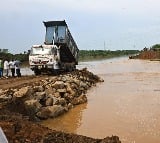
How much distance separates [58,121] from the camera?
541 inches

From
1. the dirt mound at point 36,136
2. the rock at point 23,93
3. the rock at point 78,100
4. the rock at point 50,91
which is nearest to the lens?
the dirt mound at point 36,136

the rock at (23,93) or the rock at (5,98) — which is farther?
the rock at (23,93)

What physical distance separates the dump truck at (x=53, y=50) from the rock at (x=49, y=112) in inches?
406

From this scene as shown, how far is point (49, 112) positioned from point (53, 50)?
11296mm

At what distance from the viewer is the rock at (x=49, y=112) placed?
13.9 metres

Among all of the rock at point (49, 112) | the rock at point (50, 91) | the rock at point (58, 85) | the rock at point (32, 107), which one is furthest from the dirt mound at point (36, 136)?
the rock at point (58, 85)

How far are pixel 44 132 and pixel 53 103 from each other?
7209 mm

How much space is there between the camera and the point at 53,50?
2505cm

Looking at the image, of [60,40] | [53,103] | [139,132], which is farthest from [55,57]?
[139,132]

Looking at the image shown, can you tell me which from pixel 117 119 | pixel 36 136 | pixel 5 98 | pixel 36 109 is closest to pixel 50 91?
pixel 36 109

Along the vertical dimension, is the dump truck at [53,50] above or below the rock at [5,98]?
above

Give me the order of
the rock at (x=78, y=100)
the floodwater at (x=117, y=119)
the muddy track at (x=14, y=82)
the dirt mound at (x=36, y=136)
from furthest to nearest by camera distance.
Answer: the muddy track at (x=14, y=82) < the rock at (x=78, y=100) < the floodwater at (x=117, y=119) < the dirt mound at (x=36, y=136)

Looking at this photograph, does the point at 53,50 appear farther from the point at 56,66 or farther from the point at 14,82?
the point at 14,82

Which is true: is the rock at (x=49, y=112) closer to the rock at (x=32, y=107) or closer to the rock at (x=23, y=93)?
the rock at (x=32, y=107)
